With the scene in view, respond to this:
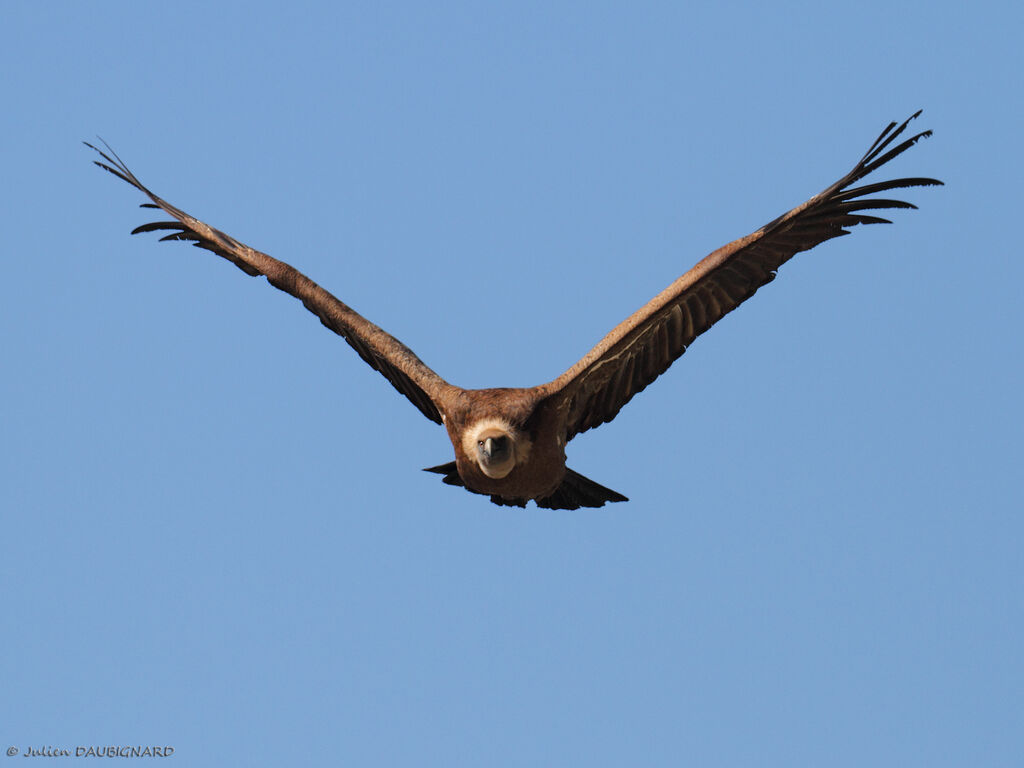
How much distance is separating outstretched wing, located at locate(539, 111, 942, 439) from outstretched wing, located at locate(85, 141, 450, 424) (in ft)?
3.30

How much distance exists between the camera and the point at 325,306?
10.5 m

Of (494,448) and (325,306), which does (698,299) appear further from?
(325,306)

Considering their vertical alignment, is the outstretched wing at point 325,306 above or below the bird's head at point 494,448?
above

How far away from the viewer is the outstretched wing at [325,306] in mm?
10312

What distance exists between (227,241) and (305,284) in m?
0.81

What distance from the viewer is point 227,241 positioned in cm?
1094

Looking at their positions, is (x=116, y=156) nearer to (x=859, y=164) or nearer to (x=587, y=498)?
(x=587, y=498)

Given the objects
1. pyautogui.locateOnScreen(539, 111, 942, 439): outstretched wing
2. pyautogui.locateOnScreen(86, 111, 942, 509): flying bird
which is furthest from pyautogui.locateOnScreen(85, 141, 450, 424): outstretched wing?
pyautogui.locateOnScreen(539, 111, 942, 439): outstretched wing

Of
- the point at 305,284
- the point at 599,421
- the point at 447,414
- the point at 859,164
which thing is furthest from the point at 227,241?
the point at 859,164

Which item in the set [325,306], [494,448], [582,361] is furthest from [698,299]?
[325,306]

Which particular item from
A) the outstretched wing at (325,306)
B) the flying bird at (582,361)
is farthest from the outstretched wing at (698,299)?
the outstretched wing at (325,306)

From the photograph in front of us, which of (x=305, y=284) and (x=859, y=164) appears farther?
(x=305, y=284)

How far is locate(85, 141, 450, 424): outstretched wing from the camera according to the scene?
10312 mm

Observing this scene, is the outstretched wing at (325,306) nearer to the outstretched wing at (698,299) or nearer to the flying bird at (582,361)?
the flying bird at (582,361)
